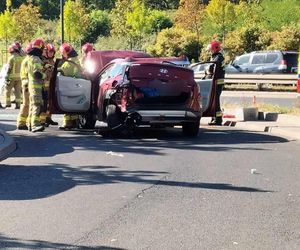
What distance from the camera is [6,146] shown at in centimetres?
1047

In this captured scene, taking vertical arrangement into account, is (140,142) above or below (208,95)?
below

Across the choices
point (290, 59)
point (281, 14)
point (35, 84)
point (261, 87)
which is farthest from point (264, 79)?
point (281, 14)

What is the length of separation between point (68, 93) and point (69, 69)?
0.57m

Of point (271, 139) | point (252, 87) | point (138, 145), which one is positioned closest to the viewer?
point (138, 145)

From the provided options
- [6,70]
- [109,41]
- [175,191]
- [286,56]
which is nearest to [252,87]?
[286,56]

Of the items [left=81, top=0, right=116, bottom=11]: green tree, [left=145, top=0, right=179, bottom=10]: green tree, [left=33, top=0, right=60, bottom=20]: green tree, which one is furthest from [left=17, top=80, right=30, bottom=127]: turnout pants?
[left=81, top=0, right=116, bottom=11]: green tree

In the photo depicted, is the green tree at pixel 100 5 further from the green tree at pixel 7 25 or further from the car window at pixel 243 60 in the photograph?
the car window at pixel 243 60

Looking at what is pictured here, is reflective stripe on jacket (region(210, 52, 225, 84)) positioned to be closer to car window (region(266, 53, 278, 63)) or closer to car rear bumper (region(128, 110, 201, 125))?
car rear bumper (region(128, 110, 201, 125))

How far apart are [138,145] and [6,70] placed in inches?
334

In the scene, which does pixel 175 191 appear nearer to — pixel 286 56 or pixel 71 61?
pixel 71 61

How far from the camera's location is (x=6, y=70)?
1861cm

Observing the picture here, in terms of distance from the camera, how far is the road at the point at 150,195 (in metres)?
5.63

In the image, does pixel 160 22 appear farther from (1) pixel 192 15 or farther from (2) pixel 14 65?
(2) pixel 14 65

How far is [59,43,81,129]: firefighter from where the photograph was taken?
13.5 metres
